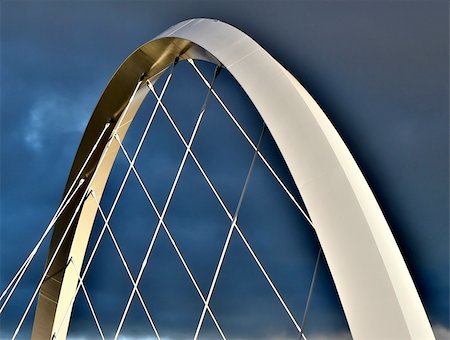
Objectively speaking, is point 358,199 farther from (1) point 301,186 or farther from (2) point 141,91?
(2) point 141,91

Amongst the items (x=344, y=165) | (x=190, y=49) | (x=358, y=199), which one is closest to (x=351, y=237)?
(x=358, y=199)

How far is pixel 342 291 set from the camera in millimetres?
6148

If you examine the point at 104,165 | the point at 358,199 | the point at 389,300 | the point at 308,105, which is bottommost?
the point at 389,300

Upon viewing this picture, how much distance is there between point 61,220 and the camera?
13578 mm

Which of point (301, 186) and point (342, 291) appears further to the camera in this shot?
point (301, 186)

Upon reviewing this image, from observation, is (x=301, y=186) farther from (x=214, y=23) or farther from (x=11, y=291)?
(x=11, y=291)

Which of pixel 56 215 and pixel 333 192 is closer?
pixel 333 192

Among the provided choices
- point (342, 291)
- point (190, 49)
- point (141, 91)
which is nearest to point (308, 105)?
point (342, 291)

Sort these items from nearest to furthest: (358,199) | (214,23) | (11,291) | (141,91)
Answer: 1. (358,199)
2. (214,23)
3. (11,291)
4. (141,91)

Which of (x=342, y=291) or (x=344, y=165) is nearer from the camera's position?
(x=342, y=291)

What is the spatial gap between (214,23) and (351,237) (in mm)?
4287

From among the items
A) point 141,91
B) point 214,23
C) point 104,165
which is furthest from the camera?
point 104,165

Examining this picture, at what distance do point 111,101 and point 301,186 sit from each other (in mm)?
6801

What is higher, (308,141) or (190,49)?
(190,49)
